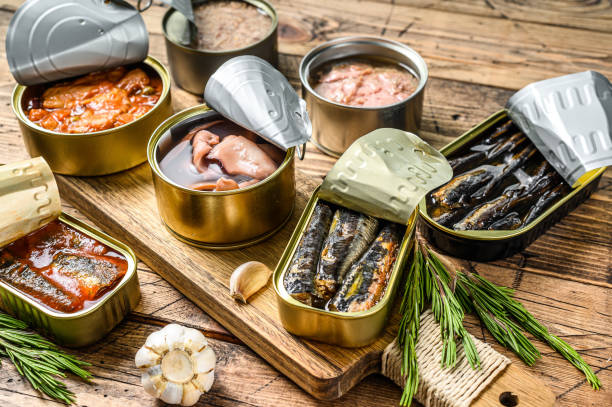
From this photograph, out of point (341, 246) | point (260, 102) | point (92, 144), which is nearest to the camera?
point (341, 246)

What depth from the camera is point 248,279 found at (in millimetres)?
2066

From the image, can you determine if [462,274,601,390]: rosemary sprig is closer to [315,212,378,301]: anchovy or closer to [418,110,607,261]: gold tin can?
[418,110,607,261]: gold tin can

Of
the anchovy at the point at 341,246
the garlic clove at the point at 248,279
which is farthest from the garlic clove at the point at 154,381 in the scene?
the anchovy at the point at 341,246

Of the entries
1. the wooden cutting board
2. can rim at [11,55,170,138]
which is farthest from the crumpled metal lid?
can rim at [11,55,170,138]

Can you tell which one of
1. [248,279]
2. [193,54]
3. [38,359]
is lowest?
[38,359]

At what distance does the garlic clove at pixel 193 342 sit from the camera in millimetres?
1868

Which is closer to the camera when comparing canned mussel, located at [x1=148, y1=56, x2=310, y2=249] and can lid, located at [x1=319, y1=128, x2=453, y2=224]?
can lid, located at [x1=319, y1=128, x2=453, y2=224]

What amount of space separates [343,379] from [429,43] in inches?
78.1

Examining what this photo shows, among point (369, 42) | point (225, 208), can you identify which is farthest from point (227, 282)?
point (369, 42)

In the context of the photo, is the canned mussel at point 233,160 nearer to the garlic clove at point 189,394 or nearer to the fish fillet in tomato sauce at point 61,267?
the fish fillet in tomato sauce at point 61,267

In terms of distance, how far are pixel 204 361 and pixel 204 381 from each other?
0.06 meters

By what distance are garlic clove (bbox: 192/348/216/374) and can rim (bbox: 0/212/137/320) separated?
0.33 m

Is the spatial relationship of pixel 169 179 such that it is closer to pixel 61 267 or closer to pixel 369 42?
pixel 61 267

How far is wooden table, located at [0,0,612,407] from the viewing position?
1955mm
